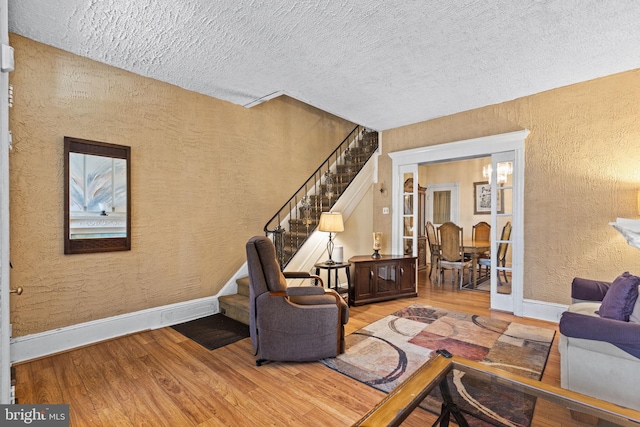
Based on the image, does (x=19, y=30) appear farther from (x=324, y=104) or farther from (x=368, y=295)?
(x=368, y=295)

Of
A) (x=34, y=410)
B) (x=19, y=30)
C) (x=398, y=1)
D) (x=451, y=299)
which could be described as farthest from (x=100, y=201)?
(x=451, y=299)

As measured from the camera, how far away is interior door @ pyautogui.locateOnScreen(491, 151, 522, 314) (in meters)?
3.98

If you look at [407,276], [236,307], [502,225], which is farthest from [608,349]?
[236,307]

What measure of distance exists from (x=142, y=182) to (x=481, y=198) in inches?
284

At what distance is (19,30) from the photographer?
2.55 metres

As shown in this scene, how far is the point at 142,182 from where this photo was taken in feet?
11.0

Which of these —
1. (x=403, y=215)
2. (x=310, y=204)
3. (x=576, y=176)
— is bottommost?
(x=403, y=215)

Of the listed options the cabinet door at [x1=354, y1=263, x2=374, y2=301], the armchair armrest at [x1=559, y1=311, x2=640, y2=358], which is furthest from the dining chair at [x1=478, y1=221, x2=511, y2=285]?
the armchair armrest at [x1=559, y1=311, x2=640, y2=358]

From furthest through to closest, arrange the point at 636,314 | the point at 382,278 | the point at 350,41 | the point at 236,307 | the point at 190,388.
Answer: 1. the point at 382,278
2. the point at 236,307
3. the point at 350,41
4. the point at 190,388
5. the point at 636,314

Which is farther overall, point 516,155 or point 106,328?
point 516,155

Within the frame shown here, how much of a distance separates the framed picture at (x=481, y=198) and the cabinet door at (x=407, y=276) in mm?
3685

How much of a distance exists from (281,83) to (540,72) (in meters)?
2.81

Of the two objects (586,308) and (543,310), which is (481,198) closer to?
(543,310)

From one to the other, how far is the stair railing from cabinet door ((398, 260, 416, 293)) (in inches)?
57.4
